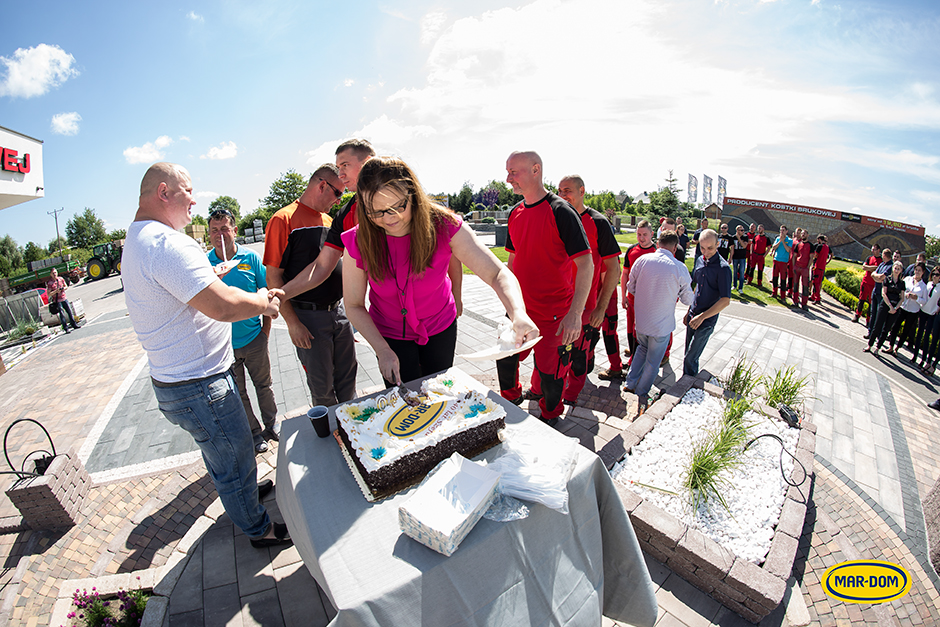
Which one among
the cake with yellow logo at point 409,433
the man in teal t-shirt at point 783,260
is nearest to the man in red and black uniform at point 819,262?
the man in teal t-shirt at point 783,260

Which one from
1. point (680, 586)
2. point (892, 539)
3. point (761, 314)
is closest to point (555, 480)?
point (680, 586)

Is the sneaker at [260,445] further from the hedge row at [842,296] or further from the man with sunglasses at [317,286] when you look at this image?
the hedge row at [842,296]

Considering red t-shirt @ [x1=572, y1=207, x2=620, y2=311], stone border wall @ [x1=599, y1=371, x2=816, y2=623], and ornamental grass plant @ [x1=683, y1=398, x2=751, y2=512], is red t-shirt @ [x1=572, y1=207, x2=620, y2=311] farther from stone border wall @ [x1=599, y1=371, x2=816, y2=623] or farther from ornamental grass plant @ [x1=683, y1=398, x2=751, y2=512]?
stone border wall @ [x1=599, y1=371, x2=816, y2=623]

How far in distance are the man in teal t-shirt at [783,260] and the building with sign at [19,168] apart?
78.4ft

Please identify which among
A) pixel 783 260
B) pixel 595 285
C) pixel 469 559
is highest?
pixel 595 285

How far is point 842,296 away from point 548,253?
11941mm

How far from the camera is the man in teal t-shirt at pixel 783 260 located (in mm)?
9781

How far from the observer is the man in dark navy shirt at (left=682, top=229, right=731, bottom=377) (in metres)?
4.28

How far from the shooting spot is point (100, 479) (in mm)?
3533

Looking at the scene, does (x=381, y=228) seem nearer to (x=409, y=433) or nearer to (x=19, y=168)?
(x=409, y=433)

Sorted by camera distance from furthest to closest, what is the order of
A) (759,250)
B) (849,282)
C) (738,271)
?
(759,250), (849,282), (738,271)

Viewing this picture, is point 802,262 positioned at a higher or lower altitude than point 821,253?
lower

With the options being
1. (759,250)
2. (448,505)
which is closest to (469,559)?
(448,505)

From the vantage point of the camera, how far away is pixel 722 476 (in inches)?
109
